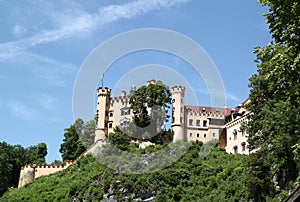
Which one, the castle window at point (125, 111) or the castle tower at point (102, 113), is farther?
the castle window at point (125, 111)

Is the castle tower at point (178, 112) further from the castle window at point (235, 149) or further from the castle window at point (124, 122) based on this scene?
the castle window at point (235, 149)

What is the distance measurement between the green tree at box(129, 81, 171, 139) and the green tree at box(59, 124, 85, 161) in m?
11.0

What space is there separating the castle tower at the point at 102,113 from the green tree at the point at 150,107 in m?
6.75

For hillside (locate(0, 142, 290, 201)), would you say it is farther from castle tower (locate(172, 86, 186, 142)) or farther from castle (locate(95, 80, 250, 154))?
castle (locate(95, 80, 250, 154))

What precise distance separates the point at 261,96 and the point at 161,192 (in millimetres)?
10838

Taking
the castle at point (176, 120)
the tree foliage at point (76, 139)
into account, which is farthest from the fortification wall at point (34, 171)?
the tree foliage at point (76, 139)

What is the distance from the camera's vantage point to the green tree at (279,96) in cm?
1605

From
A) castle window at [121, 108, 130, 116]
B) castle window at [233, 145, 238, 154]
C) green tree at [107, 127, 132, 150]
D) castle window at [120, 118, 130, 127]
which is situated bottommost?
castle window at [233, 145, 238, 154]

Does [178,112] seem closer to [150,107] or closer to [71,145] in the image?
[150,107]

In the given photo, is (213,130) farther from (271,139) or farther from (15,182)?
(271,139)

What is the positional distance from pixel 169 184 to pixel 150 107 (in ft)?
68.6

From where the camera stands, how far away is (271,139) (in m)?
32.7

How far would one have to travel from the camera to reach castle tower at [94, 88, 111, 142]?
66319mm

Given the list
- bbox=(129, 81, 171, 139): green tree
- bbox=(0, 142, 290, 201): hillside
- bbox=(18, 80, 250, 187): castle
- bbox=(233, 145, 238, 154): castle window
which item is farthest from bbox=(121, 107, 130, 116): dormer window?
bbox=(233, 145, 238, 154): castle window
